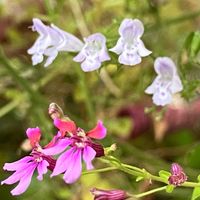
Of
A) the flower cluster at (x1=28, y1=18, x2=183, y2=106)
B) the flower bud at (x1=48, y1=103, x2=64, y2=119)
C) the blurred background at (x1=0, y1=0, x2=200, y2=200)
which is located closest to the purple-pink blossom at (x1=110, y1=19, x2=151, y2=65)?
the flower cluster at (x1=28, y1=18, x2=183, y2=106)

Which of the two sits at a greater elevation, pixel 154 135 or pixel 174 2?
pixel 174 2

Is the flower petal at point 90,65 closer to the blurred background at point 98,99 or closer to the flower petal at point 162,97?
the flower petal at point 162,97

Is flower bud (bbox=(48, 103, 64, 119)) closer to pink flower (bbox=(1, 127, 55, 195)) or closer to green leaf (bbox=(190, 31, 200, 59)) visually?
pink flower (bbox=(1, 127, 55, 195))

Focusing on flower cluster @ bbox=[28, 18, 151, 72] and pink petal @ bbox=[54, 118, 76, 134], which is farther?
flower cluster @ bbox=[28, 18, 151, 72]

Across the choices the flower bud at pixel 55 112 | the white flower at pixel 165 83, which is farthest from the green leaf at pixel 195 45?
the flower bud at pixel 55 112

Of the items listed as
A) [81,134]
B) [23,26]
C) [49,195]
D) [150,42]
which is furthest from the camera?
[23,26]

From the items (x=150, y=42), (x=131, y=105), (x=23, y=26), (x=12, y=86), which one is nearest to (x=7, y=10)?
(x=23, y=26)

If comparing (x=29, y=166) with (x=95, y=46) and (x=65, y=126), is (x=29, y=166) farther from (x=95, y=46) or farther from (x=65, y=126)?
(x=95, y=46)

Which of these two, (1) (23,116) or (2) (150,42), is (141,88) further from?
(1) (23,116)
